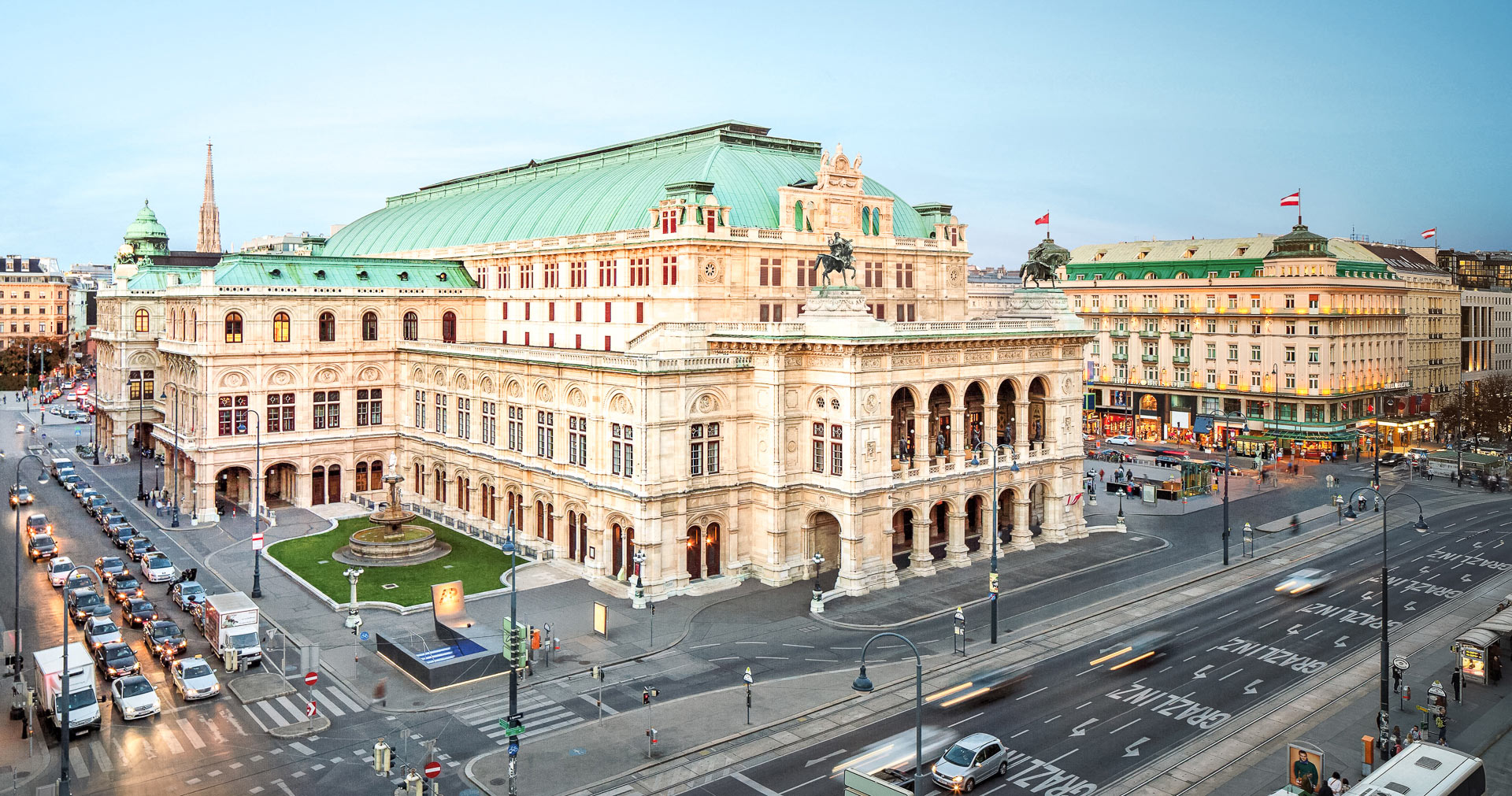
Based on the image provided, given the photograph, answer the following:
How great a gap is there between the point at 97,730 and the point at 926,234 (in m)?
64.9

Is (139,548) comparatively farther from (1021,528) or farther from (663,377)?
(1021,528)

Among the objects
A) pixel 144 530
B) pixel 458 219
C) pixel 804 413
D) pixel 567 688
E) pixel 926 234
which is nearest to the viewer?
pixel 567 688

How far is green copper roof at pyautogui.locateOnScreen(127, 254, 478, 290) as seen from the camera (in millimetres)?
86125

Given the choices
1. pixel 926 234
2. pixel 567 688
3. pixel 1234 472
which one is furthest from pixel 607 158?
pixel 1234 472

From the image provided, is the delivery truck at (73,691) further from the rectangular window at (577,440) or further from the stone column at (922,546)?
the stone column at (922,546)

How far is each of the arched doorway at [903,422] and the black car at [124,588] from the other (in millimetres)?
46152

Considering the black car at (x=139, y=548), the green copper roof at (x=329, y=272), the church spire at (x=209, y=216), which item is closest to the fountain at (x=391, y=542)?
the black car at (x=139, y=548)

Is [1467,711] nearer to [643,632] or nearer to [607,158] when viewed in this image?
[643,632]

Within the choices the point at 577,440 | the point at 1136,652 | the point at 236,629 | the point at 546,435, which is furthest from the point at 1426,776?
the point at 546,435

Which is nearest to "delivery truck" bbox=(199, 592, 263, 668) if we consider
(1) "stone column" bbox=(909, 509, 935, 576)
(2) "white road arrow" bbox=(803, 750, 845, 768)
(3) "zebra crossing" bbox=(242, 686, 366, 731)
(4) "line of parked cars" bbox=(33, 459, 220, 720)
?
(4) "line of parked cars" bbox=(33, 459, 220, 720)

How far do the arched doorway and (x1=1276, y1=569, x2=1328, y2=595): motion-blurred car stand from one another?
23.9m

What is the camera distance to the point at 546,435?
240 feet

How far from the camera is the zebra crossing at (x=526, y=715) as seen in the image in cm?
4334

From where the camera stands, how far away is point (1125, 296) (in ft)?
438
